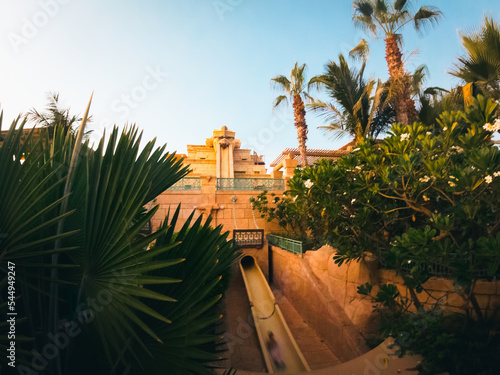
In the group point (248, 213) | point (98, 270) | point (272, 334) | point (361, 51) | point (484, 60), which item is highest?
point (361, 51)

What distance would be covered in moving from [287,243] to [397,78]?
6.86m

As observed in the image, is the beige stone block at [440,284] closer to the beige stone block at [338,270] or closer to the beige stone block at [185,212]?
the beige stone block at [338,270]

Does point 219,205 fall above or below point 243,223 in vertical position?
above

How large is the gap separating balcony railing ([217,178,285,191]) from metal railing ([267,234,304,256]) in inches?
105

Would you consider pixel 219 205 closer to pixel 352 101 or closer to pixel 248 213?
pixel 248 213

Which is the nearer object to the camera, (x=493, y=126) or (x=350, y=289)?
(x=493, y=126)

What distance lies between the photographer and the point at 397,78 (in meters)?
8.92

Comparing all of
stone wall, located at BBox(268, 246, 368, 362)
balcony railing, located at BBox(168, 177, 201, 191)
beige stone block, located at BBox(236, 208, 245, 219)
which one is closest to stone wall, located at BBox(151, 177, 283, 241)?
beige stone block, located at BBox(236, 208, 245, 219)

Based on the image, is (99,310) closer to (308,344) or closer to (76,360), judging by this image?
(76,360)

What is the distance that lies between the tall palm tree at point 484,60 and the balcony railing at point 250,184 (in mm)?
9012

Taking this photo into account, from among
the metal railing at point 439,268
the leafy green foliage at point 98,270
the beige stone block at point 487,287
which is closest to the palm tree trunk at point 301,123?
the metal railing at point 439,268

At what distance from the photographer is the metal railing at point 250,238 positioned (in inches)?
470

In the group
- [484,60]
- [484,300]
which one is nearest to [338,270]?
[484,300]

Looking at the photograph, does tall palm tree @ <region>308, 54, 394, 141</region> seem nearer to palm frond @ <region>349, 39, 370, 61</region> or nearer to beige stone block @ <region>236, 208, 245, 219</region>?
palm frond @ <region>349, 39, 370, 61</region>
